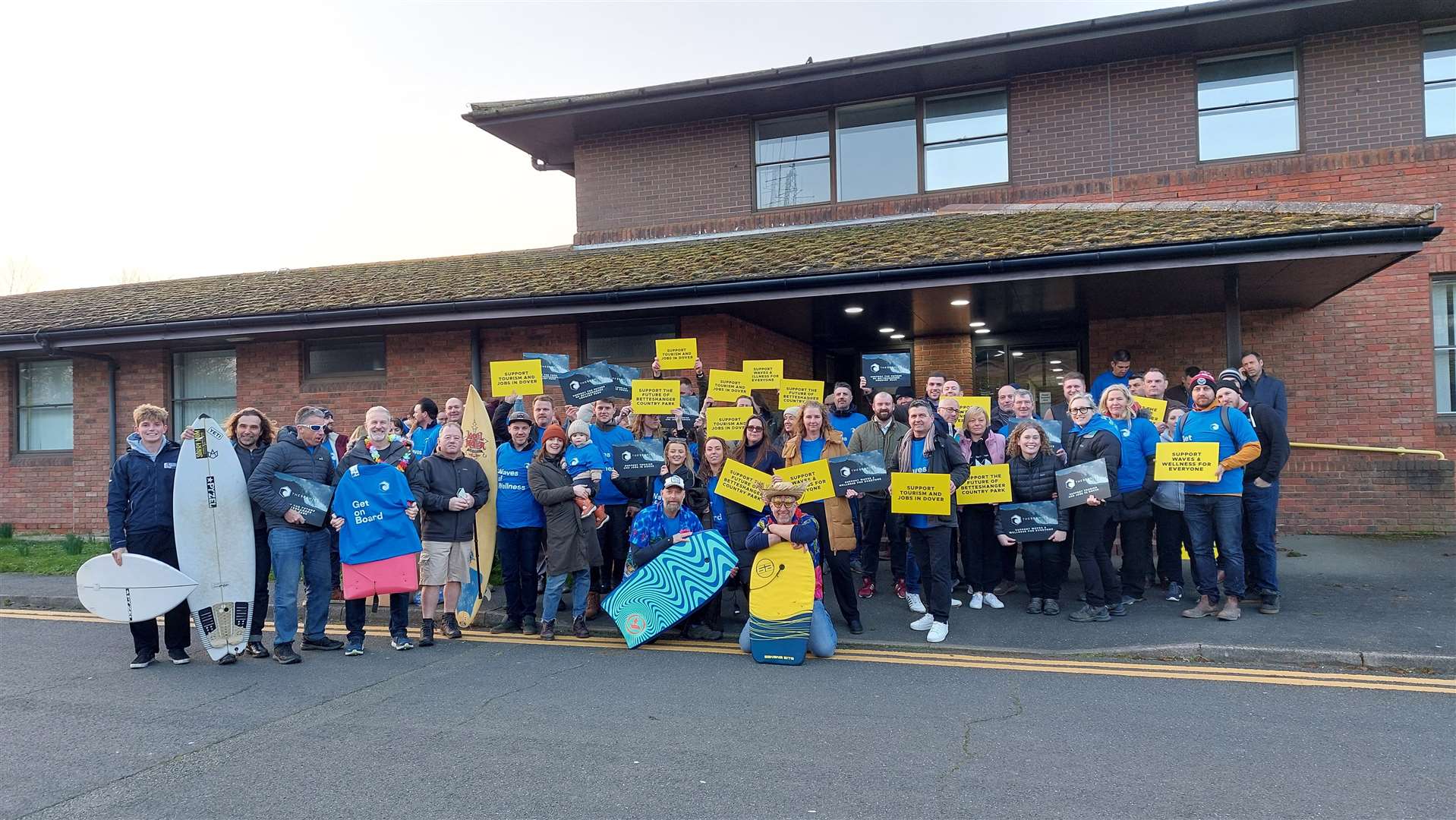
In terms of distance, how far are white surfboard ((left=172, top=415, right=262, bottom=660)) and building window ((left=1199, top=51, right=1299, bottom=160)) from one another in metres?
13.2

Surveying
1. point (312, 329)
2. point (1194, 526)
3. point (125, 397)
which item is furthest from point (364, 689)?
point (125, 397)

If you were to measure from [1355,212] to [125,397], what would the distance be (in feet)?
58.4

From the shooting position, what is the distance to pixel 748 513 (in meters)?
6.72

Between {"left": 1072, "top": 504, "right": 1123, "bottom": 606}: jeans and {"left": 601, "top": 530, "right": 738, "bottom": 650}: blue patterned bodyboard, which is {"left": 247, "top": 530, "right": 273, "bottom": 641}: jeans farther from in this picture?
{"left": 1072, "top": 504, "right": 1123, "bottom": 606}: jeans

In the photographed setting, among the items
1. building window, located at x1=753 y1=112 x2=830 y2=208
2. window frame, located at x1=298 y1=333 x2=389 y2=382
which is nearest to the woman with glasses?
building window, located at x1=753 y1=112 x2=830 y2=208

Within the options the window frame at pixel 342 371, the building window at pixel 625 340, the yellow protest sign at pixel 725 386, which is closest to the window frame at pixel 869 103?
the building window at pixel 625 340

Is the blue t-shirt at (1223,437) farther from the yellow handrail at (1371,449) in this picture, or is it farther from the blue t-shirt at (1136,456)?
the yellow handrail at (1371,449)

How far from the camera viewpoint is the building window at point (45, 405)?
47.1ft

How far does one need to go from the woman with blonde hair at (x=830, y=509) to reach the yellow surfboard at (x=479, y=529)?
2820 millimetres

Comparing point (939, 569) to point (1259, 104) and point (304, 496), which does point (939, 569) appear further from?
point (1259, 104)

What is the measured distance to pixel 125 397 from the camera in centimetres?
1393

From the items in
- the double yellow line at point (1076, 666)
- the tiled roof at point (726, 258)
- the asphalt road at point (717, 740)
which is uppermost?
the tiled roof at point (726, 258)

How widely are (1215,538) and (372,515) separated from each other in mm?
6981

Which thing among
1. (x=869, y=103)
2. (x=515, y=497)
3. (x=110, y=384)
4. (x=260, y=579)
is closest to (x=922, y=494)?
(x=515, y=497)
